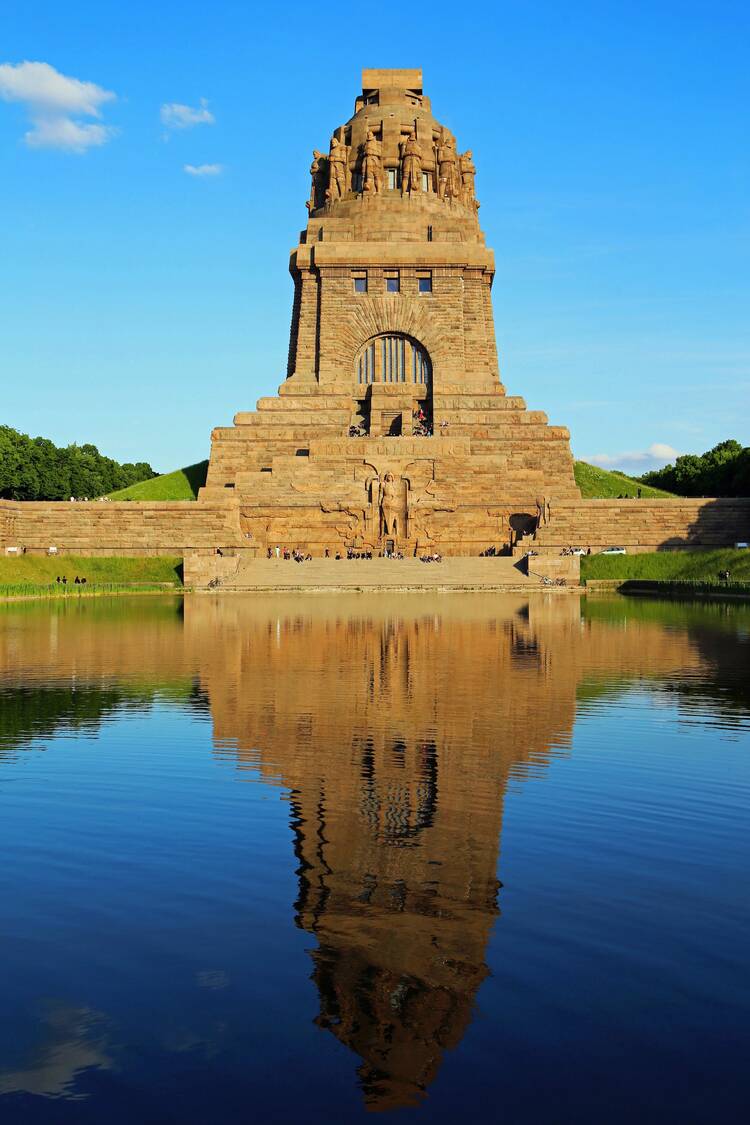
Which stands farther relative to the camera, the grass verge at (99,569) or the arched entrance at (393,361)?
the arched entrance at (393,361)

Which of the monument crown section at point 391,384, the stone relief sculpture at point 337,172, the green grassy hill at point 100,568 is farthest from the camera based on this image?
the stone relief sculpture at point 337,172

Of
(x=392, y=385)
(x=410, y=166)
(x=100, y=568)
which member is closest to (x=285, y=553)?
(x=100, y=568)

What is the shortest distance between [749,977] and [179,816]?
5.52m

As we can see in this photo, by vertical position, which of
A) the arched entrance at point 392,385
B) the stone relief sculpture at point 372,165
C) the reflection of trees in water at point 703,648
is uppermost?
the stone relief sculpture at point 372,165

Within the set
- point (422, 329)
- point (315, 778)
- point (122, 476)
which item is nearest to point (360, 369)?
point (422, 329)

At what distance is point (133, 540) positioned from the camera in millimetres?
64938

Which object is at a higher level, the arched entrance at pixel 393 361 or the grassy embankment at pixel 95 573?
the arched entrance at pixel 393 361

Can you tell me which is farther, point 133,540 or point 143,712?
point 133,540

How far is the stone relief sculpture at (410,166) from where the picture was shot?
80.1 m

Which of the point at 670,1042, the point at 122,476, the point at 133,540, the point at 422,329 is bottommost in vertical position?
the point at 670,1042

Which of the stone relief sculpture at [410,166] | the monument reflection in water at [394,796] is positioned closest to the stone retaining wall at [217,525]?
the stone relief sculpture at [410,166]

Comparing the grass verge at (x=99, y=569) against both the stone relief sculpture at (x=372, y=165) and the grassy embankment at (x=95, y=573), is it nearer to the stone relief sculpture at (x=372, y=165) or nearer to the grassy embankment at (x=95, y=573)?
the grassy embankment at (x=95, y=573)

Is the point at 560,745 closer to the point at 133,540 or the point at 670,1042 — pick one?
the point at 670,1042

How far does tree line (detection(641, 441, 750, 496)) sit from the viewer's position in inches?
3062
